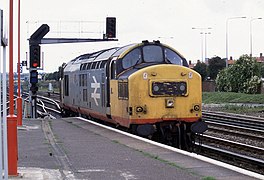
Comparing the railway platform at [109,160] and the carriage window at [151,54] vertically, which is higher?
the carriage window at [151,54]

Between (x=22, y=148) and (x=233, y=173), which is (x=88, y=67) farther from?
(x=233, y=173)

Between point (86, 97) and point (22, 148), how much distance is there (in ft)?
28.7

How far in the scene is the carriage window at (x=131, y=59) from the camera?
1738cm

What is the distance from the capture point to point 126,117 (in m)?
16.4

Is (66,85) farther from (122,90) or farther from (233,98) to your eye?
(233,98)

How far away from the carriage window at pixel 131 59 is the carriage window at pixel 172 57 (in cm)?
87

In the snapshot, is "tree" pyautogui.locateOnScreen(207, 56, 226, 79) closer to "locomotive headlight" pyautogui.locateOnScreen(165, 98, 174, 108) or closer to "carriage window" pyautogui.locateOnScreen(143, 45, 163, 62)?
"carriage window" pyautogui.locateOnScreen(143, 45, 163, 62)

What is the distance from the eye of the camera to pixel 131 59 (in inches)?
685

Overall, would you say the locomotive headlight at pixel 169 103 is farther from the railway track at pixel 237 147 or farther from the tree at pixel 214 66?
the tree at pixel 214 66

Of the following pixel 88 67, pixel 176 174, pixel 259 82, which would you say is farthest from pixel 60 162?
pixel 259 82

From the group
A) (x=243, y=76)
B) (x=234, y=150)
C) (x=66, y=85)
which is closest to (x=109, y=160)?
(x=234, y=150)

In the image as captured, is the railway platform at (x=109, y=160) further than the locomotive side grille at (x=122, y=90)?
No

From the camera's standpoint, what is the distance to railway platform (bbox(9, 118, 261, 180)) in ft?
33.7

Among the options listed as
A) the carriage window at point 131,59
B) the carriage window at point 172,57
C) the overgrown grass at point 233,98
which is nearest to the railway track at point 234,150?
the carriage window at point 172,57
